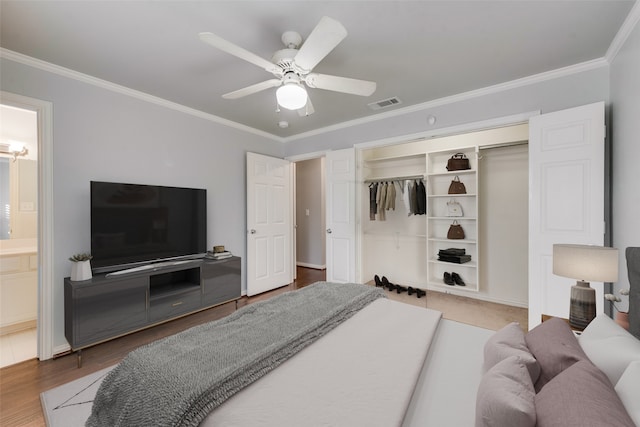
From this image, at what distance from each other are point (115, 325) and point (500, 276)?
4319 millimetres

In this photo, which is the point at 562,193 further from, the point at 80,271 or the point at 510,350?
the point at 80,271

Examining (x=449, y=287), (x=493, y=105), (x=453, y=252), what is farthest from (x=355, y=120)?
(x=449, y=287)

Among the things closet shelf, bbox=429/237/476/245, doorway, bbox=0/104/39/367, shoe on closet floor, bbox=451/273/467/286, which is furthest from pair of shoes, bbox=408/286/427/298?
doorway, bbox=0/104/39/367

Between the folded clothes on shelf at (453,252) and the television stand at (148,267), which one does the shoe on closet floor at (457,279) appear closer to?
the folded clothes on shelf at (453,252)

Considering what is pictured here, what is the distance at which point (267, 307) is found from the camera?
1.78m

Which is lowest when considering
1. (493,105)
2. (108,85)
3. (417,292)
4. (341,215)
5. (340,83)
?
(417,292)

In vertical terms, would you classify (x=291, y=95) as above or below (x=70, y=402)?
above

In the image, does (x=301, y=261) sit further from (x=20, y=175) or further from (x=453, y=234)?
(x=20, y=175)

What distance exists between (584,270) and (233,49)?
2.41m

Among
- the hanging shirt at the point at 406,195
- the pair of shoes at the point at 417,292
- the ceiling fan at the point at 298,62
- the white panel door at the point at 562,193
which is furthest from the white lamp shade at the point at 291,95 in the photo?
the pair of shoes at the point at 417,292

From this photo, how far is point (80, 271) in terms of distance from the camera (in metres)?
2.31

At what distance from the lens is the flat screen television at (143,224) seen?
2518mm

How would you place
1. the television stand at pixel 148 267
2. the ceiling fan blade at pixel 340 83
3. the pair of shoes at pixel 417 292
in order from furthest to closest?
the pair of shoes at pixel 417 292
the television stand at pixel 148 267
the ceiling fan blade at pixel 340 83

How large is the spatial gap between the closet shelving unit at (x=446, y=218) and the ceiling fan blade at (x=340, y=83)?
2307mm
